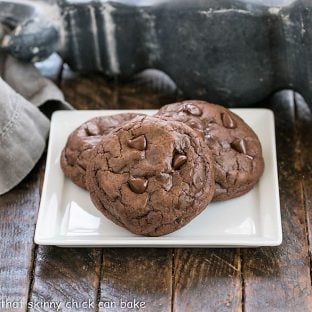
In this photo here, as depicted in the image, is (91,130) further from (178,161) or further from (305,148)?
(305,148)

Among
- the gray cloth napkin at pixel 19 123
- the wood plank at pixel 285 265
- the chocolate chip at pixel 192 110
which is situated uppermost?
the chocolate chip at pixel 192 110

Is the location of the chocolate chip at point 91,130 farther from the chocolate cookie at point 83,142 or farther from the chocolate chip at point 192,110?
the chocolate chip at point 192,110

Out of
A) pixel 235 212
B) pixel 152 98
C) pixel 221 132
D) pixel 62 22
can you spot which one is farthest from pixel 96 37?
pixel 235 212

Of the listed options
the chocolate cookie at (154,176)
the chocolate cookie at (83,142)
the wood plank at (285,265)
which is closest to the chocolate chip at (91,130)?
the chocolate cookie at (83,142)

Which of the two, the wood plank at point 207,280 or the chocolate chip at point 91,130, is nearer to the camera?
the wood plank at point 207,280

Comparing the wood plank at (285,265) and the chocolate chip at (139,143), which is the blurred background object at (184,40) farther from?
the chocolate chip at (139,143)

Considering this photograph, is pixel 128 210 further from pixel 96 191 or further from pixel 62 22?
pixel 62 22

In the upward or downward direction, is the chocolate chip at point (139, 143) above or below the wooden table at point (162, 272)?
above
